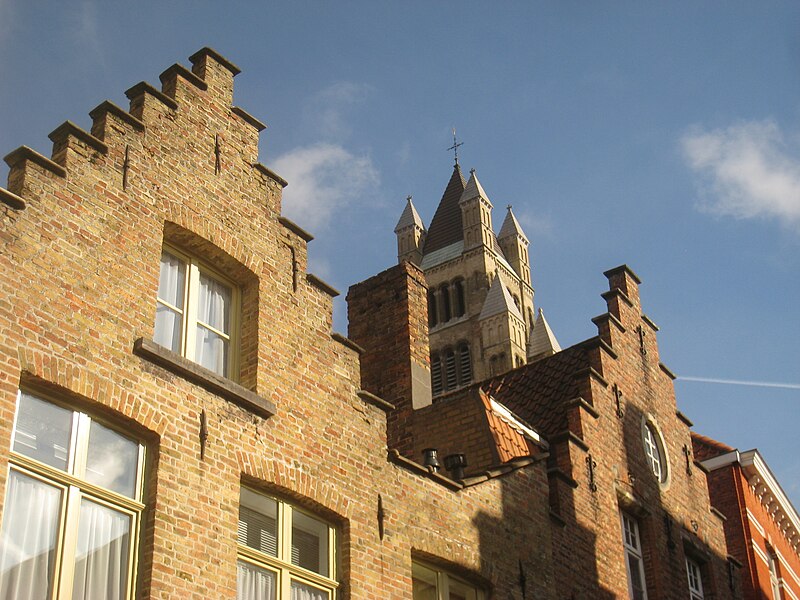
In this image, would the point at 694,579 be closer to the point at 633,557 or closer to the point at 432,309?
the point at 633,557

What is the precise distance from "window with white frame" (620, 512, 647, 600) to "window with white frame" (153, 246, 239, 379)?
736 cm

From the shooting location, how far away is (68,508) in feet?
30.9

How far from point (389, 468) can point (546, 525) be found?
117 inches

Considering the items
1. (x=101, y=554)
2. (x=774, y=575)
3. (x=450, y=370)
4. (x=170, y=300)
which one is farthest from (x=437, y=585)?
(x=450, y=370)

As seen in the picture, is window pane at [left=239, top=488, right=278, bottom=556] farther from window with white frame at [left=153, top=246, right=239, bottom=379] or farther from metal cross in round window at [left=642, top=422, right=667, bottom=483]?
metal cross in round window at [left=642, top=422, right=667, bottom=483]

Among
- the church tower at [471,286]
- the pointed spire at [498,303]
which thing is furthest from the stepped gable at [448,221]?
the pointed spire at [498,303]

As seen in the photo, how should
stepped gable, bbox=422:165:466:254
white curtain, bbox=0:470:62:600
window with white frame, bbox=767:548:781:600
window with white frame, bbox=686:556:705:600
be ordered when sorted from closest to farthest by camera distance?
white curtain, bbox=0:470:62:600 → window with white frame, bbox=686:556:705:600 → window with white frame, bbox=767:548:781:600 → stepped gable, bbox=422:165:466:254

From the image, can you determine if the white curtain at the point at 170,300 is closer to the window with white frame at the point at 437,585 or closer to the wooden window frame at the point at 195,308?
the wooden window frame at the point at 195,308

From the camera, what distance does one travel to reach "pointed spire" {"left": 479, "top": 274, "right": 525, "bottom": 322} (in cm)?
9750

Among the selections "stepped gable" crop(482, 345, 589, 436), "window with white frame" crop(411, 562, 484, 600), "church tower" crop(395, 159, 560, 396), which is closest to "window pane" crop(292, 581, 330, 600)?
"window with white frame" crop(411, 562, 484, 600)

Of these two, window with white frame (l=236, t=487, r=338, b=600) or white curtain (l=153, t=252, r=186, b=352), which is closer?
window with white frame (l=236, t=487, r=338, b=600)

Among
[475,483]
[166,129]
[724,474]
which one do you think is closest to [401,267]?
[475,483]

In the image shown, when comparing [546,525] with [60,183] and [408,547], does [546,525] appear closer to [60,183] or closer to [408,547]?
[408,547]

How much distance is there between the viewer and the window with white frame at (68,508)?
29.6ft
